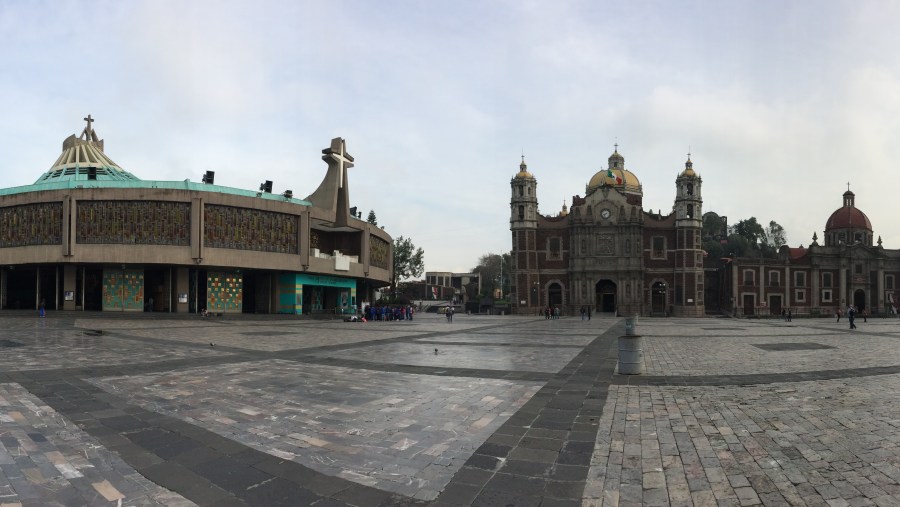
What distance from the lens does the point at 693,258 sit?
66.5m

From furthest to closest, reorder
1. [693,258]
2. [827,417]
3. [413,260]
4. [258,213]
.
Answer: [413,260] → [693,258] → [258,213] → [827,417]

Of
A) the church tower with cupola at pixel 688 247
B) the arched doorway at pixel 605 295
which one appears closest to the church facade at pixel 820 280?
the church tower with cupola at pixel 688 247

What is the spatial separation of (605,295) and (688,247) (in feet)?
40.0

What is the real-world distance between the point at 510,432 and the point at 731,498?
266 cm

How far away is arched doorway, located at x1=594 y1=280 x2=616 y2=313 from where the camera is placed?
6894cm

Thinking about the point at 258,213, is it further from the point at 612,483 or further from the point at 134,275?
the point at 612,483

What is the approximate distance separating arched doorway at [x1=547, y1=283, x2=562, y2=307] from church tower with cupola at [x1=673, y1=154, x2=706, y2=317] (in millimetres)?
14468

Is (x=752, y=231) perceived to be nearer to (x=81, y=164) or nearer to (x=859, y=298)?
(x=859, y=298)

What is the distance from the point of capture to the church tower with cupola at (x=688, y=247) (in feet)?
216

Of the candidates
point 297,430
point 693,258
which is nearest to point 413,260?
point 693,258

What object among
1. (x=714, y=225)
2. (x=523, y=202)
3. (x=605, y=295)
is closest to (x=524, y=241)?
(x=523, y=202)

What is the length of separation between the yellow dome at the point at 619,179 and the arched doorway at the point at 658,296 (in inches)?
620

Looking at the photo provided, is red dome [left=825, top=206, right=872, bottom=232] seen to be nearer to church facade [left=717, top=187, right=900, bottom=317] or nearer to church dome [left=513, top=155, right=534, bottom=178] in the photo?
church facade [left=717, top=187, right=900, bottom=317]

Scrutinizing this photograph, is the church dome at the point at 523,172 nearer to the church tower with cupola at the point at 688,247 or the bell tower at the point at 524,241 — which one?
the bell tower at the point at 524,241
